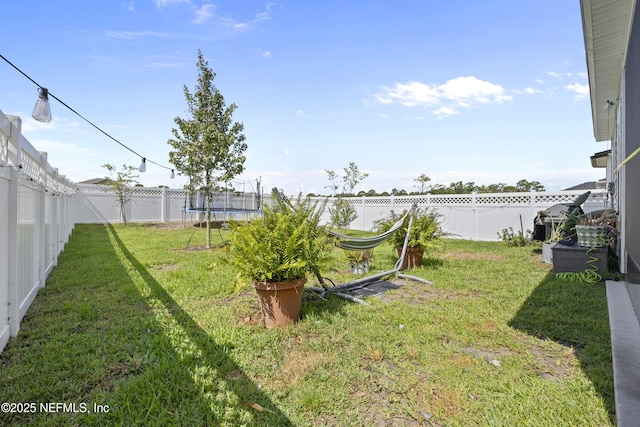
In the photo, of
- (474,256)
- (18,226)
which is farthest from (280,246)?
(474,256)

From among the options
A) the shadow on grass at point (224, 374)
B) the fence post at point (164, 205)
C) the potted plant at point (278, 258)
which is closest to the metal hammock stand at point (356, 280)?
the potted plant at point (278, 258)

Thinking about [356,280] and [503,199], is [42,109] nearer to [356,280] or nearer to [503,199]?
[356,280]

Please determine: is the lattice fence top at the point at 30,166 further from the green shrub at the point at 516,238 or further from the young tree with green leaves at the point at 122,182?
the young tree with green leaves at the point at 122,182

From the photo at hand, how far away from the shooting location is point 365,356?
2.15m

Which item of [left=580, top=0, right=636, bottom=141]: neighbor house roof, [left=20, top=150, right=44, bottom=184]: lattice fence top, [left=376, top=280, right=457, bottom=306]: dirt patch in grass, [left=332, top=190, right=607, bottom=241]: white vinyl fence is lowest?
[left=376, top=280, right=457, bottom=306]: dirt patch in grass

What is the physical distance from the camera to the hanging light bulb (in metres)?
4.14

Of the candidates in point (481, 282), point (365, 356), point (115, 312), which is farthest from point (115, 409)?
point (481, 282)

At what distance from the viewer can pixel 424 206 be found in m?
11.2

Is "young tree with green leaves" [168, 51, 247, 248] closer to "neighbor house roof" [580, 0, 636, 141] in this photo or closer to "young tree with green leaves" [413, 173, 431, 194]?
"neighbor house roof" [580, 0, 636, 141]

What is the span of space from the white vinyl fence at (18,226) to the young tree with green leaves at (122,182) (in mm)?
10469

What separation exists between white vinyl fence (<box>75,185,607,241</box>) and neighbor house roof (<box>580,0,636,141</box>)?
9.57 feet

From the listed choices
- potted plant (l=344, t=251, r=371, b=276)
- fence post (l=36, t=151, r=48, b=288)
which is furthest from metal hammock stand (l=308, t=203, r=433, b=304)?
fence post (l=36, t=151, r=48, b=288)

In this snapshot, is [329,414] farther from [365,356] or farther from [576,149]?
[576,149]

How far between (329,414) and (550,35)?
6966mm
